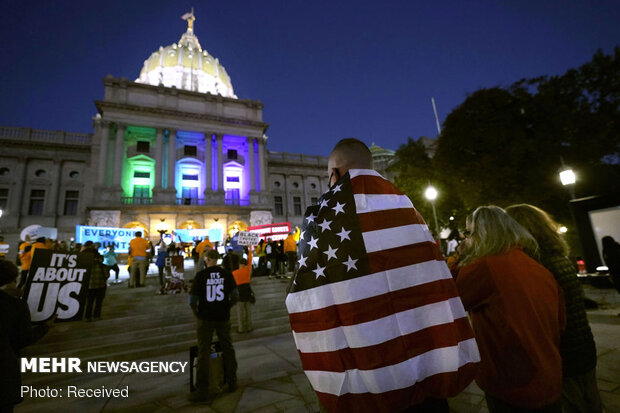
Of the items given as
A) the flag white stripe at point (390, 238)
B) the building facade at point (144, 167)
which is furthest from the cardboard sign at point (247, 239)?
the building facade at point (144, 167)

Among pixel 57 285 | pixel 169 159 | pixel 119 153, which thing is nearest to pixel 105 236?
pixel 57 285

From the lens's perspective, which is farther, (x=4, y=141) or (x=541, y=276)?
(x=4, y=141)

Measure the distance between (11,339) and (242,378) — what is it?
10.3 ft

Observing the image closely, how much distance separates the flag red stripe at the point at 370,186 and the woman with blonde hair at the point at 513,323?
0.94m

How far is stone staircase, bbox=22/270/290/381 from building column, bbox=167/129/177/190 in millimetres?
22303

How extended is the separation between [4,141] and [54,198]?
730 cm

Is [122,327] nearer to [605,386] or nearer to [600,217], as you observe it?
[605,386]

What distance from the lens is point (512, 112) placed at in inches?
618

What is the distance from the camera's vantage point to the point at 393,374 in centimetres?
103

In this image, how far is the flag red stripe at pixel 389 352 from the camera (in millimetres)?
1058

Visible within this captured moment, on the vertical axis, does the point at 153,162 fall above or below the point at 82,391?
above

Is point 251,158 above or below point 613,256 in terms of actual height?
above

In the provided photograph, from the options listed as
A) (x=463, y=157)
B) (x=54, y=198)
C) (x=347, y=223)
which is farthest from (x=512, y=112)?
(x=54, y=198)

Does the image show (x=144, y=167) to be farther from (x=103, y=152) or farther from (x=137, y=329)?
(x=137, y=329)
